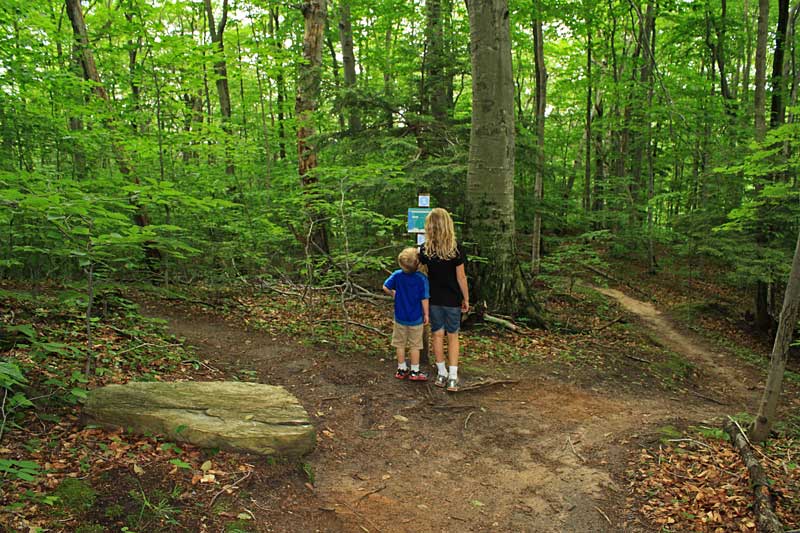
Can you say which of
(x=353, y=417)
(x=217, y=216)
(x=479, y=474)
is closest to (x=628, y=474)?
(x=479, y=474)

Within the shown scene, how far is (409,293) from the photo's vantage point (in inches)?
223

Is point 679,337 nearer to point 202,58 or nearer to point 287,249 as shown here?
point 287,249

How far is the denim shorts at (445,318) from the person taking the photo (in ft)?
18.4

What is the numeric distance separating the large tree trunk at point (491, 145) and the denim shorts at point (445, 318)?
3.33m

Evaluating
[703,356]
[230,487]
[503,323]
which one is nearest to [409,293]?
[230,487]

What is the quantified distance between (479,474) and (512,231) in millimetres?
5549

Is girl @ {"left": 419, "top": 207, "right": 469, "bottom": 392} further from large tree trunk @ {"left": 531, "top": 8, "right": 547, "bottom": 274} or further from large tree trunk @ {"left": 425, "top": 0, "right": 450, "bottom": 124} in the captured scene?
large tree trunk @ {"left": 531, "top": 8, "right": 547, "bottom": 274}

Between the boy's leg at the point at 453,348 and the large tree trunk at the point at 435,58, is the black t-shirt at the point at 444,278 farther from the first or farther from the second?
the large tree trunk at the point at 435,58

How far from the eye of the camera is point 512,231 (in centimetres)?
889

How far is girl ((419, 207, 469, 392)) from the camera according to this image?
18.1 feet

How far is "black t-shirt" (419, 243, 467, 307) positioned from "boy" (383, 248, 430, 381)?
0.30ft

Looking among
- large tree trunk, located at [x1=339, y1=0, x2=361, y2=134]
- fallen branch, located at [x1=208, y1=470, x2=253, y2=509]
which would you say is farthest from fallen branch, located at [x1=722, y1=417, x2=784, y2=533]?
large tree trunk, located at [x1=339, y1=0, x2=361, y2=134]

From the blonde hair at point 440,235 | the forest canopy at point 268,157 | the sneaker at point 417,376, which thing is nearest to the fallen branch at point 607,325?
the forest canopy at point 268,157

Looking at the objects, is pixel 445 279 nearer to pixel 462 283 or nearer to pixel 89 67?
pixel 462 283
